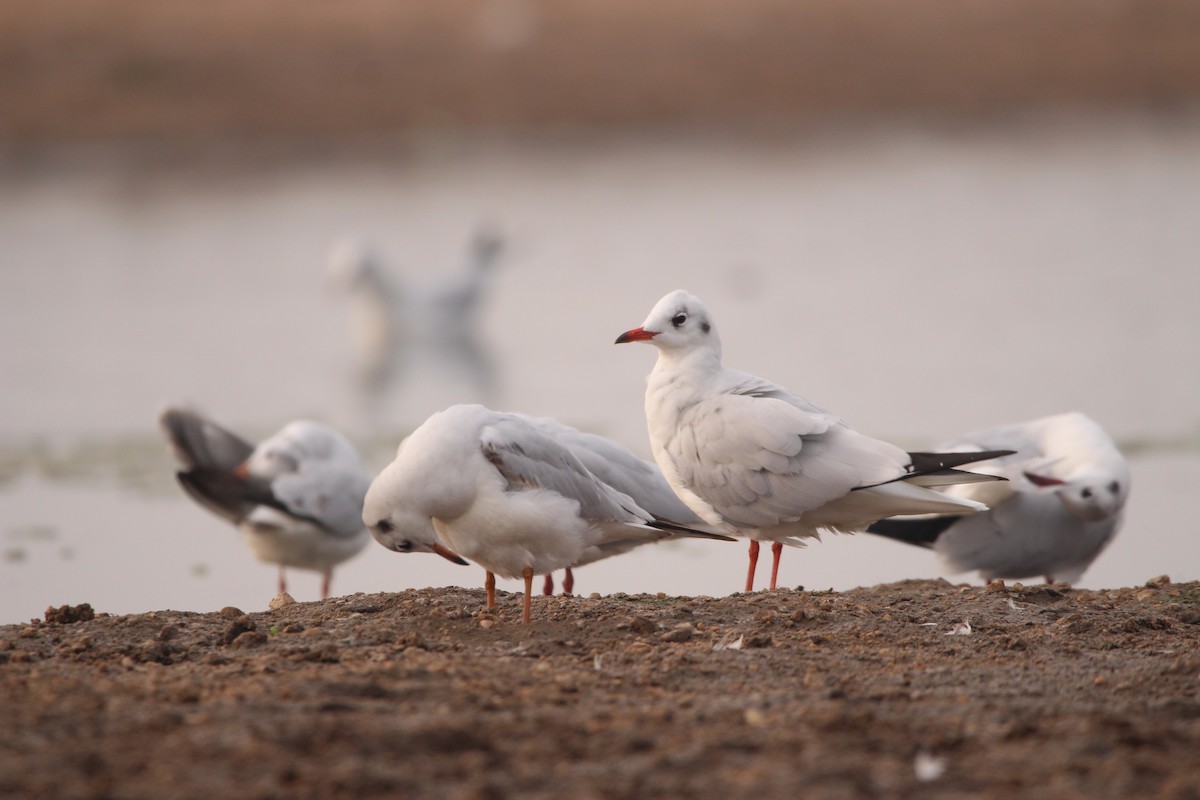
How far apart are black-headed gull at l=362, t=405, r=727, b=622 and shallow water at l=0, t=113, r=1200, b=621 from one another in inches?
56.3

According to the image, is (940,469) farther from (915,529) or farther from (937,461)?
(915,529)

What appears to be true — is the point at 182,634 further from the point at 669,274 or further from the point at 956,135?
the point at 956,135

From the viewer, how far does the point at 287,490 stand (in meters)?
7.04

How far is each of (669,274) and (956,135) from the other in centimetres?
797

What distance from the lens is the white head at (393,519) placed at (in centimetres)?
494

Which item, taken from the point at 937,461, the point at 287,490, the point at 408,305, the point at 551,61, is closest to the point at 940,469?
the point at 937,461

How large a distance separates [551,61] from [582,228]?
521cm

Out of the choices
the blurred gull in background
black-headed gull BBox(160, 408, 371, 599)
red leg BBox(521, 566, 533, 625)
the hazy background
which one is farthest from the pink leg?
the blurred gull in background

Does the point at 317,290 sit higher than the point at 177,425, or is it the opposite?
the point at 317,290

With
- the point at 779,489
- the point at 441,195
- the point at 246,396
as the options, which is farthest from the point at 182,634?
the point at 441,195

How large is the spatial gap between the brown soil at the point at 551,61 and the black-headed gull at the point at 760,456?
1518 centimetres

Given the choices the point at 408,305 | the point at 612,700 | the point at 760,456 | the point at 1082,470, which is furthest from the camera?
the point at 408,305

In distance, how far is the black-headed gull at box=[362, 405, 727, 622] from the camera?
16.1ft

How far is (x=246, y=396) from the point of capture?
10555 millimetres
